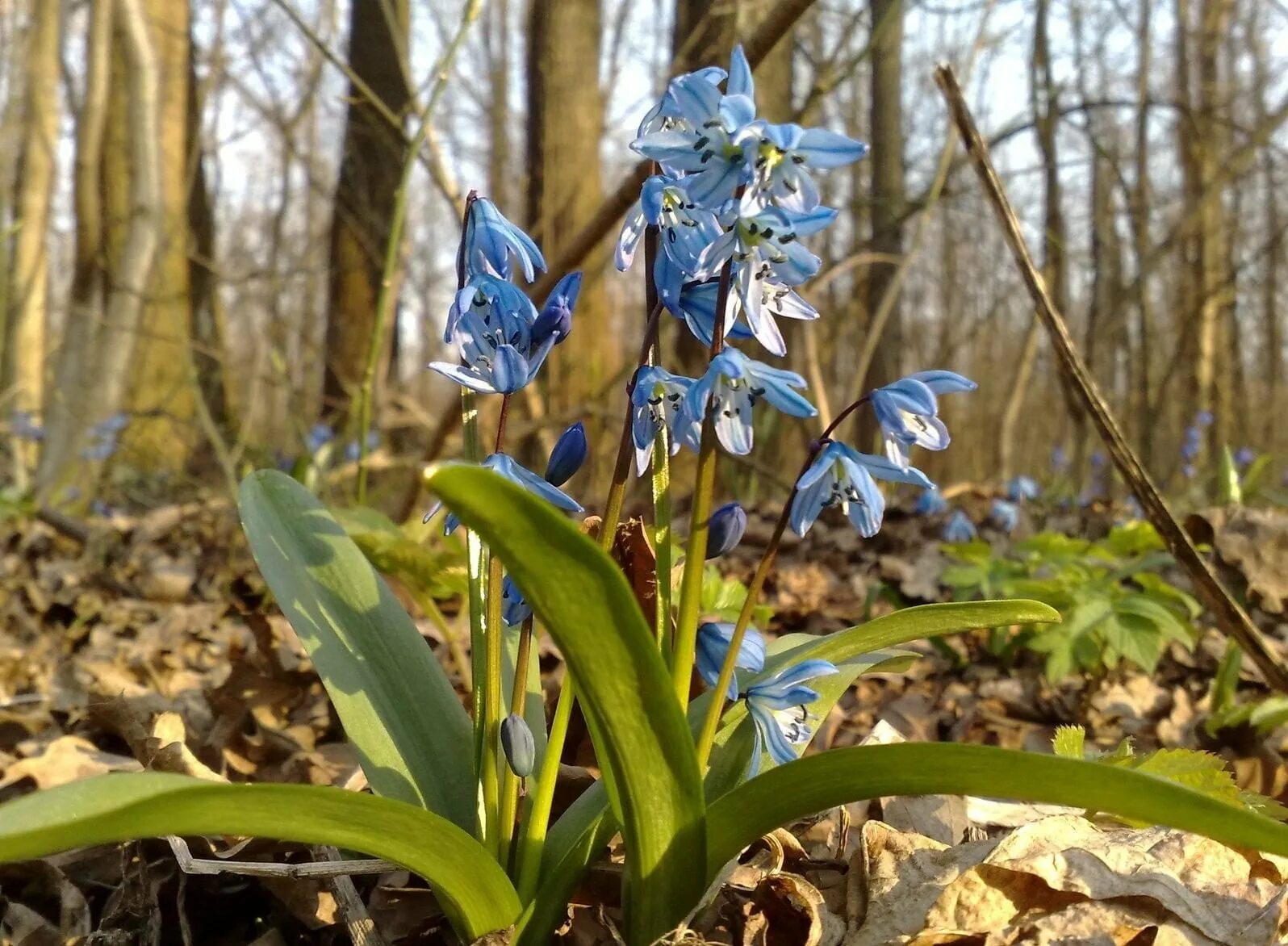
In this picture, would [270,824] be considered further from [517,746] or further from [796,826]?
[796,826]

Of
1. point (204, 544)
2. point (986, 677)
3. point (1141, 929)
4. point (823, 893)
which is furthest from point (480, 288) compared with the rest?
point (204, 544)

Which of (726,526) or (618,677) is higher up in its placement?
(726,526)

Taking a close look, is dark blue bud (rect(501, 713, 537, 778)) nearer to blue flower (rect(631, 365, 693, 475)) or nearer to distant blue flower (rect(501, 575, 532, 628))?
distant blue flower (rect(501, 575, 532, 628))

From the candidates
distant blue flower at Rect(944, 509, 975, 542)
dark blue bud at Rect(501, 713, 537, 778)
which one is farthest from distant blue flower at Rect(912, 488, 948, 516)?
dark blue bud at Rect(501, 713, 537, 778)

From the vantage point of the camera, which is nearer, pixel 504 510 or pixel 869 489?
pixel 504 510

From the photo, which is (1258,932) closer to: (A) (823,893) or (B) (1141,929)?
(B) (1141,929)

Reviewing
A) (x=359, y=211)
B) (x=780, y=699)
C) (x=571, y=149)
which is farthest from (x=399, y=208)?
(x=359, y=211)
